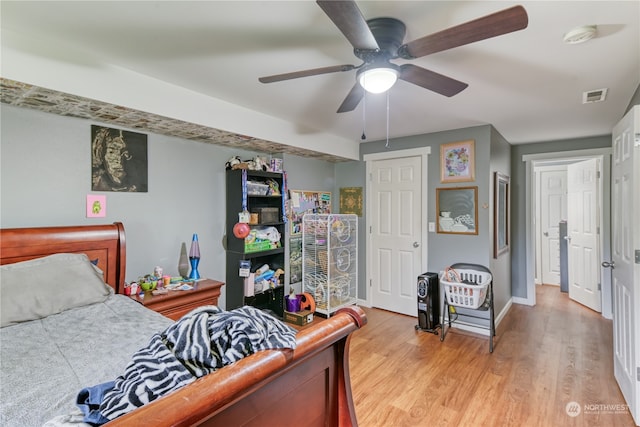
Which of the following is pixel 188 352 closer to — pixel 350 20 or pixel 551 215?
pixel 350 20

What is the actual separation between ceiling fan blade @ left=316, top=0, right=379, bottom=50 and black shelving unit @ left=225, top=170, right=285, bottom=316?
2.16 m

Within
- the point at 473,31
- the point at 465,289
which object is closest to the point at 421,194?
the point at 465,289

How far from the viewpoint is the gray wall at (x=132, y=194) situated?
205 cm

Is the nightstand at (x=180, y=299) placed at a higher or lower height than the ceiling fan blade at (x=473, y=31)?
lower

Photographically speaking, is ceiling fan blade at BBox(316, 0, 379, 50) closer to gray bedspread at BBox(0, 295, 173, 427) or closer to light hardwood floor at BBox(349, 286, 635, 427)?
gray bedspread at BBox(0, 295, 173, 427)

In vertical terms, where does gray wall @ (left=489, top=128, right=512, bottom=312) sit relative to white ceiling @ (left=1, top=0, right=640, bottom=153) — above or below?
below

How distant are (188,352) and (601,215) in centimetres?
500

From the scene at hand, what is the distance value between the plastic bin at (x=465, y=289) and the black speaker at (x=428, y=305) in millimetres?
222

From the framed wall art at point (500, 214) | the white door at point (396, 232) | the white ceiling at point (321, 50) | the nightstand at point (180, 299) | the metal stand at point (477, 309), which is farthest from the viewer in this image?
the white door at point (396, 232)

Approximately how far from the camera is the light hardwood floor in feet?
6.76

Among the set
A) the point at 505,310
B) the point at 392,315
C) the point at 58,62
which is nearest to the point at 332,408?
the point at 58,62

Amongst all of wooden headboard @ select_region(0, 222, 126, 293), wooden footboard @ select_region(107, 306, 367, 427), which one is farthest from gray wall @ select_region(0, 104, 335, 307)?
wooden footboard @ select_region(107, 306, 367, 427)

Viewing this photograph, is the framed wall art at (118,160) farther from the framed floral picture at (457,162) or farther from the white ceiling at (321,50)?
the framed floral picture at (457,162)

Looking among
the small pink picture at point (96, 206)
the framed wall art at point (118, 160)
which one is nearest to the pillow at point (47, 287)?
the small pink picture at point (96, 206)
